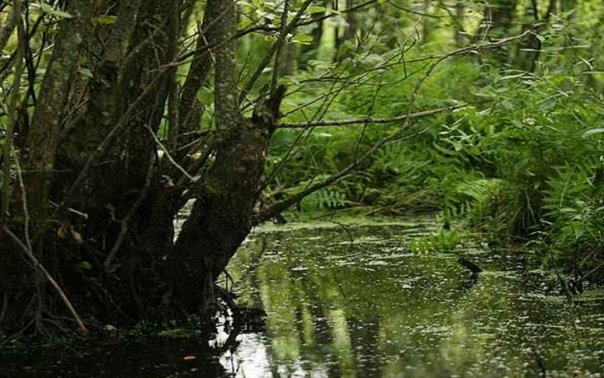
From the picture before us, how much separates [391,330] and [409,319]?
144mm

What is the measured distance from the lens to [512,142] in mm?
4480

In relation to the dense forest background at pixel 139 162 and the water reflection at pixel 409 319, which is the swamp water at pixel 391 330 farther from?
the dense forest background at pixel 139 162

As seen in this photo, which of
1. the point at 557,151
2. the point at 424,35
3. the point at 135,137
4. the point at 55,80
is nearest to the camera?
the point at 55,80

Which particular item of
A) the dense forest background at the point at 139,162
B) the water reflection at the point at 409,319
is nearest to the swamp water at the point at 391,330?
the water reflection at the point at 409,319

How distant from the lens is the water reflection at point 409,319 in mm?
2658

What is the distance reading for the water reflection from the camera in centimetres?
266

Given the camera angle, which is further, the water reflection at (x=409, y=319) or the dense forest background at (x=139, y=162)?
the dense forest background at (x=139, y=162)

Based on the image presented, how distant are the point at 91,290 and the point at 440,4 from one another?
1.58 metres

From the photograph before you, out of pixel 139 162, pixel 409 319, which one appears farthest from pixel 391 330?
pixel 139 162

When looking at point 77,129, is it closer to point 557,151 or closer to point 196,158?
point 196,158

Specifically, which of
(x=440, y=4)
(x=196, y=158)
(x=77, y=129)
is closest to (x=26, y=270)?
(x=77, y=129)

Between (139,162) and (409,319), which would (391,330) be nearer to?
(409,319)

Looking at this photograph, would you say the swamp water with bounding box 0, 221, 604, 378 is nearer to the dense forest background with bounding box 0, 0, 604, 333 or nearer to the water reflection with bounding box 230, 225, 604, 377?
the water reflection with bounding box 230, 225, 604, 377

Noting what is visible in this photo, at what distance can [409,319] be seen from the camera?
10.5ft
